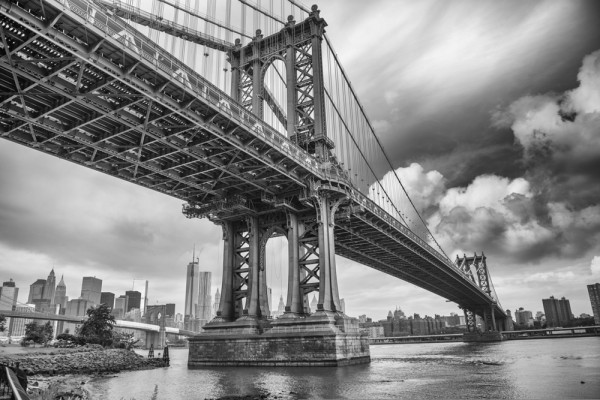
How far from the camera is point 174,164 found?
3672 cm

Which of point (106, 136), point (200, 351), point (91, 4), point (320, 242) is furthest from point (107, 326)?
point (91, 4)

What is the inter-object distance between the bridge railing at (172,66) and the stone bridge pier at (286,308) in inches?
404

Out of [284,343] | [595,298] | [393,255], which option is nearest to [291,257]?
[284,343]

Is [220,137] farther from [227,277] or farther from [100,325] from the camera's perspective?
[100,325]

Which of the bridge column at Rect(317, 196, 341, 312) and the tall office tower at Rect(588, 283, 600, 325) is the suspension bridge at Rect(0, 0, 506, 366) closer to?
the bridge column at Rect(317, 196, 341, 312)

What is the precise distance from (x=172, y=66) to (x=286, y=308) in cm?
2511

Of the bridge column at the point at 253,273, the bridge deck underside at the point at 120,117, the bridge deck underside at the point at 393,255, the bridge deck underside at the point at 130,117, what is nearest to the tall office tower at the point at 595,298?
the bridge deck underside at the point at 393,255

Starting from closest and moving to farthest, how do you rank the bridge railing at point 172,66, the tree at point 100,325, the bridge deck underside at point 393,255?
the bridge railing at point 172,66 → the bridge deck underside at point 393,255 → the tree at point 100,325

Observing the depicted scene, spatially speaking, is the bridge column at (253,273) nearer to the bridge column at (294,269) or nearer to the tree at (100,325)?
the bridge column at (294,269)

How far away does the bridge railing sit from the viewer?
2120cm

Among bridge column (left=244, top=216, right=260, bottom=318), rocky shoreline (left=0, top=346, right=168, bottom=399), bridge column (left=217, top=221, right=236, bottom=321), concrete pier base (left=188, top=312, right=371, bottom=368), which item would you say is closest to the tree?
rocky shoreline (left=0, top=346, right=168, bottom=399)

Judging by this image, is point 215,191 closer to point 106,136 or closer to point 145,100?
point 106,136

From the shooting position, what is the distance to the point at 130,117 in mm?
28875

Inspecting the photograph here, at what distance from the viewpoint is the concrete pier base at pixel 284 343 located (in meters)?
37.3
